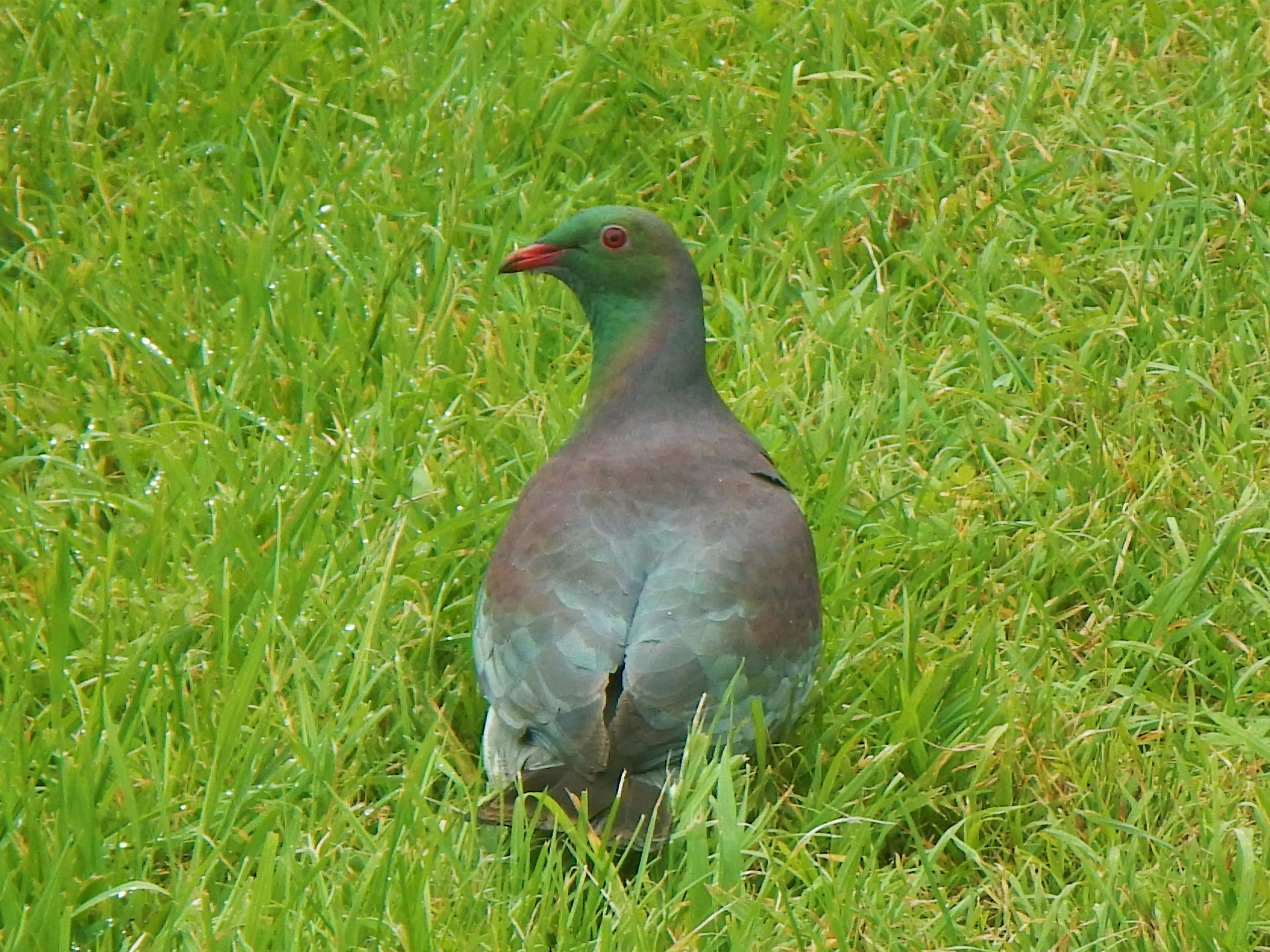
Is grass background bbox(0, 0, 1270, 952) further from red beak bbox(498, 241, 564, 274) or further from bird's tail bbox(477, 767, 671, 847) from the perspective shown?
red beak bbox(498, 241, 564, 274)

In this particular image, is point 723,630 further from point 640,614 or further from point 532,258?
point 532,258

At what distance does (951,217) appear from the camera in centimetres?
594

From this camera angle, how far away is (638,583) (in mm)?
3973

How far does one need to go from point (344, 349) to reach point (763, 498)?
1.46 metres

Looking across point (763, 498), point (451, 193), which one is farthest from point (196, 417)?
point (763, 498)

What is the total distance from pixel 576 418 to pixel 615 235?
0.62 m

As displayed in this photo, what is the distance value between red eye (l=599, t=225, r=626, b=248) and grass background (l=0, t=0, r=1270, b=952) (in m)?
0.59

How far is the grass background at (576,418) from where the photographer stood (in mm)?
3682

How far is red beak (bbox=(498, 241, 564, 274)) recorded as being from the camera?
4.72 metres

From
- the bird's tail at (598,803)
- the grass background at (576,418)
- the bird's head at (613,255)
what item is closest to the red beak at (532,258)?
the bird's head at (613,255)

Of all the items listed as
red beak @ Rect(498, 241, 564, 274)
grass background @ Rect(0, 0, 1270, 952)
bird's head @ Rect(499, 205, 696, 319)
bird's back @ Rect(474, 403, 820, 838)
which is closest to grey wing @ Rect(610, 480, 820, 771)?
bird's back @ Rect(474, 403, 820, 838)

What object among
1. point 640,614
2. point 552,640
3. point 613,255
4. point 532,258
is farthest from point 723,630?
point 532,258

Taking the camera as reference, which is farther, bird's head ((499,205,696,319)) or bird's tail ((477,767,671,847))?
bird's head ((499,205,696,319))

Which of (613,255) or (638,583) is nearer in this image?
(638,583)
